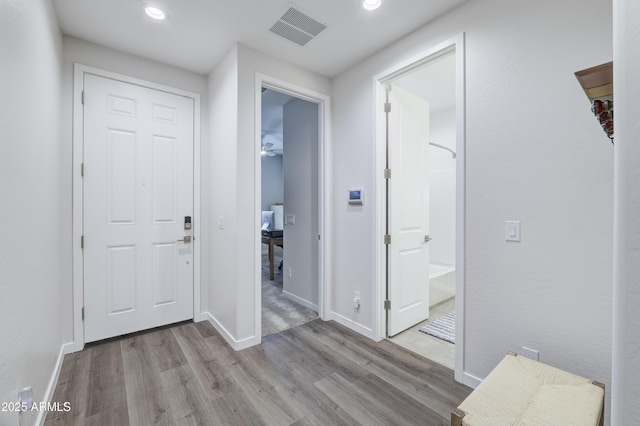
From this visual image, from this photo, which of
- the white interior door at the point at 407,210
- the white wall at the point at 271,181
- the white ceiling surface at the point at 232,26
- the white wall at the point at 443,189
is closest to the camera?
the white ceiling surface at the point at 232,26

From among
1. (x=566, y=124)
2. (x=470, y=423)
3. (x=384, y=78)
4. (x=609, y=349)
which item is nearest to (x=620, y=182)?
(x=470, y=423)

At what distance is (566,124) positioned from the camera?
1.49 m

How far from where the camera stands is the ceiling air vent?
204cm

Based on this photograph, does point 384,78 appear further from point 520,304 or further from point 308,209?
point 520,304

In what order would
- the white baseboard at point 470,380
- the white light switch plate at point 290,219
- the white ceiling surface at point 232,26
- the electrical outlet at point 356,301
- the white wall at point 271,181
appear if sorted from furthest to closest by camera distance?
the white wall at point 271,181
the white light switch plate at point 290,219
the electrical outlet at point 356,301
the white ceiling surface at point 232,26
the white baseboard at point 470,380

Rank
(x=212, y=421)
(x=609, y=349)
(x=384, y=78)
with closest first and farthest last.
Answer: (x=609, y=349), (x=212, y=421), (x=384, y=78)

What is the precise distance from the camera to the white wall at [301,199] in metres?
→ 3.31

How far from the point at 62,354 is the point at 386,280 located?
273 cm

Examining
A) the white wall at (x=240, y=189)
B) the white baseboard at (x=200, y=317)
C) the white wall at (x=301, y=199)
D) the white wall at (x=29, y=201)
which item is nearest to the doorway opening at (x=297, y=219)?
the white wall at (x=301, y=199)

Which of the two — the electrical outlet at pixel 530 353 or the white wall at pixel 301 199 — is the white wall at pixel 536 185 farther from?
the white wall at pixel 301 199

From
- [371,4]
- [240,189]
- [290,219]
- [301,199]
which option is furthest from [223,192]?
[371,4]

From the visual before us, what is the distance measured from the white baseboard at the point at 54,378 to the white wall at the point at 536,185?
2.58 metres

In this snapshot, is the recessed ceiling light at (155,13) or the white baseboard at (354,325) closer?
the recessed ceiling light at (155,13)

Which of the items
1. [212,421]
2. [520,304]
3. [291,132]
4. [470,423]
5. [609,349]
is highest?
[291,132]
